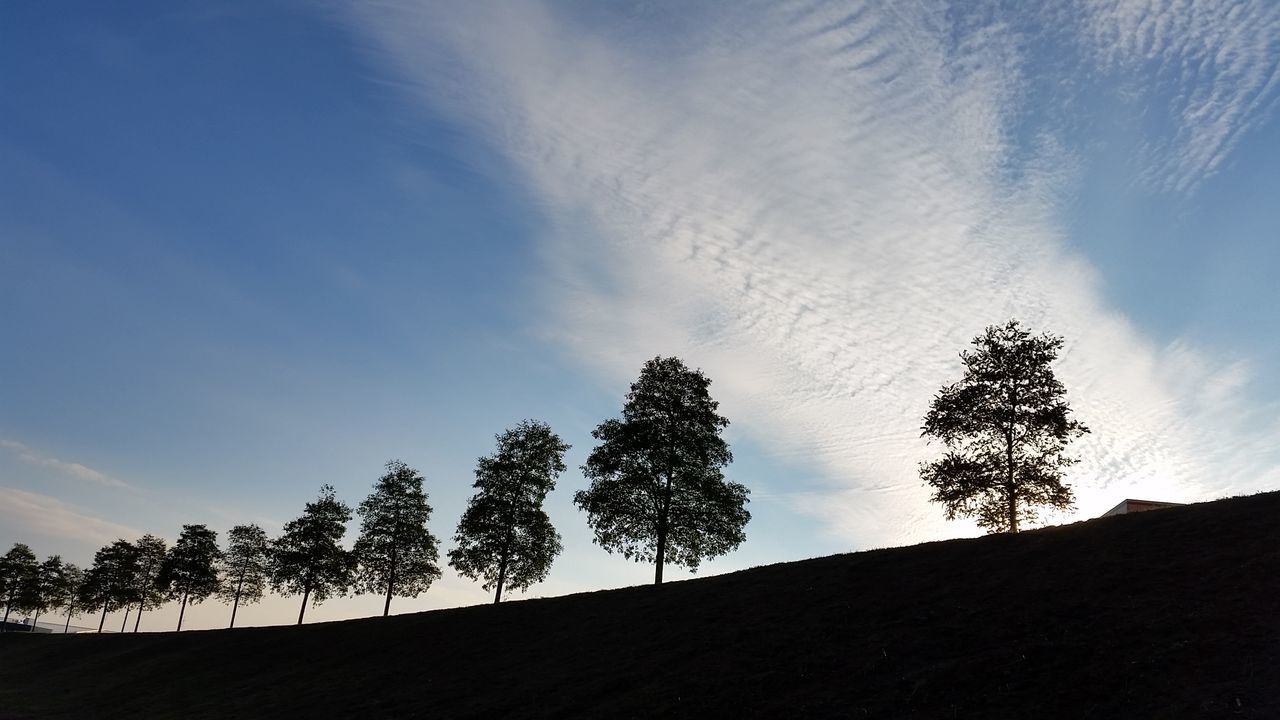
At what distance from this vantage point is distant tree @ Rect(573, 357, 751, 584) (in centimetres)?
4722

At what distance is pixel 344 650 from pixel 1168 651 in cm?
3520

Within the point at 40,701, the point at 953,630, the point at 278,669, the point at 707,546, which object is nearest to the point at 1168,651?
the point at 953,630

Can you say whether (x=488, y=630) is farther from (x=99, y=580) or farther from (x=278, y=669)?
(x=99, y=580)

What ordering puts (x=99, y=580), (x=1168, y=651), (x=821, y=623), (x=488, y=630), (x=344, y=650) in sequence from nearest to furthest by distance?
(x=1168, y=651)
(x=821, y=623)
(x=488, y=630)
(x=344, y=650)
(x=99, y=580)

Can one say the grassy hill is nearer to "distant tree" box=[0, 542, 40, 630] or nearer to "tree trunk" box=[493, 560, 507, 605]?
"tree trunk" box=[493, 560, 507, 605]

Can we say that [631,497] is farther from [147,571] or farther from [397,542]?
[147,571]

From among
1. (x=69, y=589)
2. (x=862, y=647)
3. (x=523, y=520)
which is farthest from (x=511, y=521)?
(x=69, y=589)

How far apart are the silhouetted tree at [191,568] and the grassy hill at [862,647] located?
121ft

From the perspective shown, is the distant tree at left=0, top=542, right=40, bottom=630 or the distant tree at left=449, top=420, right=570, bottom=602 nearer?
the distant tree at left=449, top=420, right=570, bottom=602

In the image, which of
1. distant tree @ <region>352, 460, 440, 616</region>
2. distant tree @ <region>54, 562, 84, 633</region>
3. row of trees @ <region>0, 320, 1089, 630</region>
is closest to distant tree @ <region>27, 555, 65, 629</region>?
distant tree @ <region>54, 562, 84, 633</region>

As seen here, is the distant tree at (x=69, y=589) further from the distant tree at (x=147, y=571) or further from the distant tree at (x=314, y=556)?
the distant tree at (x=314, y=556)

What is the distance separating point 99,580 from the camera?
275ft

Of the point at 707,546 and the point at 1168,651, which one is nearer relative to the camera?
the point at 1168,651

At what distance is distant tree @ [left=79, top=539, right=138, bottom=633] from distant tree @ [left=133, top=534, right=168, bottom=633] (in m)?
0.46
